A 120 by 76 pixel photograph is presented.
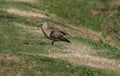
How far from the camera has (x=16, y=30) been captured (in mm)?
27172

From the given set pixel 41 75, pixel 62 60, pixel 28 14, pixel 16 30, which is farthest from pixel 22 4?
pixel 41 75

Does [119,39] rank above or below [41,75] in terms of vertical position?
below

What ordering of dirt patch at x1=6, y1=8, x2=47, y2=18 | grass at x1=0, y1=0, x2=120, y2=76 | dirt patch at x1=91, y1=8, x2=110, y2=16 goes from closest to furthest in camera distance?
grass at x1=0, y1=0, x2=120, y2=76 < dirt patch at x1=6, y1=8, x2=47, y2=18 < dirt patch at x1=91, y1=8, x2=110, y2=16

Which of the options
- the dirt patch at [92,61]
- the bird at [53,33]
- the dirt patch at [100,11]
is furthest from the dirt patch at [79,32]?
the dirt patch at [100,11]

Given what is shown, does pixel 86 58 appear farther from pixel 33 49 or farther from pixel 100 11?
pixel 100 11

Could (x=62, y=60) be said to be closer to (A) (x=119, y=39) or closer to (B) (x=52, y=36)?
(B) (x=52, y=36)

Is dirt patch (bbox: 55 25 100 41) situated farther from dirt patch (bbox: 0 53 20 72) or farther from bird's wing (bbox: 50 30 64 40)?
dirt patch (bbox: 0 53 20 72)

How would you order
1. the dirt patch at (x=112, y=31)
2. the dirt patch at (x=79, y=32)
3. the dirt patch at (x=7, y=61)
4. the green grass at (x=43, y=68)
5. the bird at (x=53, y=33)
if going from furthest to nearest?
the dirt patch at (x=112, y=31), the dirt patch at (x=79, y=32), the bird at (x=53, y=33), the dirt patch at (x=7, y=61), the green grass at (x=43, y=68)

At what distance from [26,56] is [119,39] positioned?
14719 mm

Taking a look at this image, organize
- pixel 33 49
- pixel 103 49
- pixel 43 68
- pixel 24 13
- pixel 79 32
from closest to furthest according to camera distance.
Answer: pixel 43 68
pixel 33 49
pixel 103 49
pixel 79 32
pixel 24 13

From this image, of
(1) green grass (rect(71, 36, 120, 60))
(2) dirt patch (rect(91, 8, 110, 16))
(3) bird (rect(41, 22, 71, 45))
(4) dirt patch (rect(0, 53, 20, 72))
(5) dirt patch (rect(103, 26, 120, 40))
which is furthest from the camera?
(2) dirt patch (rect(91, 8, 110, 16))

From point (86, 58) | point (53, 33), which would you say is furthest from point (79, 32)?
point (86, 58)

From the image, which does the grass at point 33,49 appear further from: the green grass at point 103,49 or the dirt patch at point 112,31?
the dirt patch at point 112,31

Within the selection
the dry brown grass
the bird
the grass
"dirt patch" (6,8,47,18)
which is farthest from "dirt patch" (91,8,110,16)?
the bird
